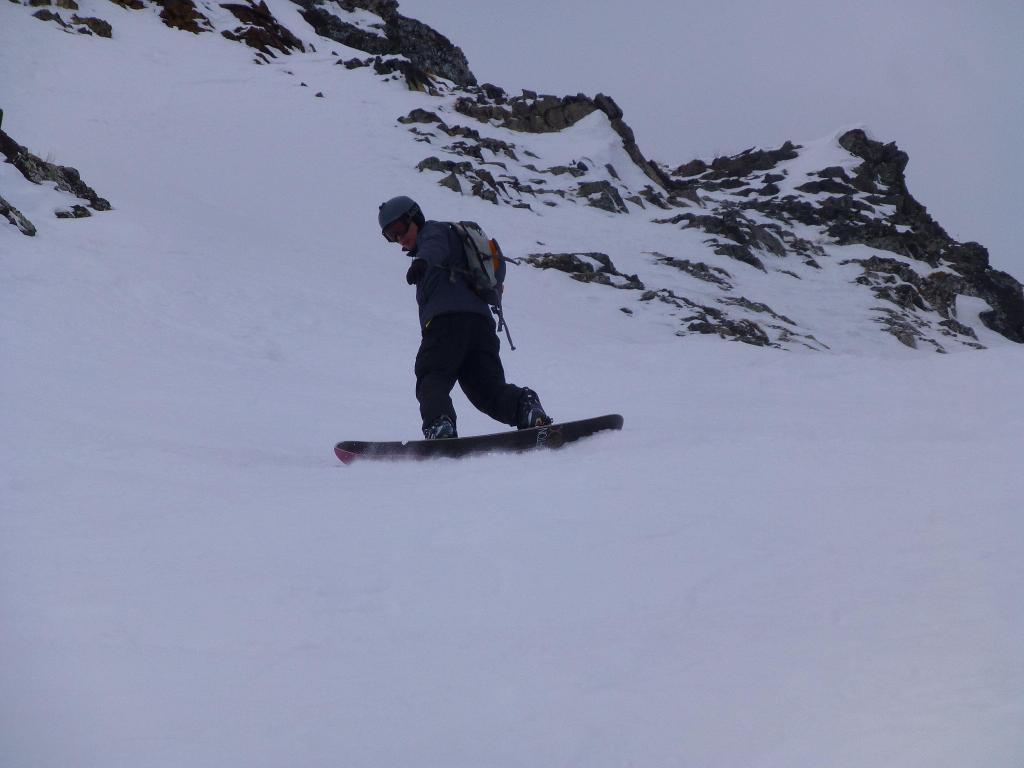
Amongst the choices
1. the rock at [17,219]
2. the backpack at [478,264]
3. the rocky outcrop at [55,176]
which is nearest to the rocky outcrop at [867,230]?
the rocky outcrop at [55,176]

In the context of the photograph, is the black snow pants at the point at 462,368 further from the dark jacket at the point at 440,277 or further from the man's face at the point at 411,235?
the man's face at the point at 411,235

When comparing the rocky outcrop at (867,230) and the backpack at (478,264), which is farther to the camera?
the rocky outcrop at (867,230)

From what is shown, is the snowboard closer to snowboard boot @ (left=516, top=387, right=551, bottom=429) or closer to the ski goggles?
snowboard boot @ (left=516, top=387, right=551, bottom=429)

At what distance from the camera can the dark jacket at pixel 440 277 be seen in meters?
4.82

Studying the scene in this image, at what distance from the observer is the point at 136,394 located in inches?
220

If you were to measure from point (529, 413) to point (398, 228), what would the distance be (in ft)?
4.41

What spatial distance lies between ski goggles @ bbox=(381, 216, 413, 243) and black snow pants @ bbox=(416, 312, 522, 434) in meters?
0.55

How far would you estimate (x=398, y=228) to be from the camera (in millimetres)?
4906

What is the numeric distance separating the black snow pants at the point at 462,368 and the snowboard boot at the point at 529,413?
0.18 feet

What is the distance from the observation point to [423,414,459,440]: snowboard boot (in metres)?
4.44

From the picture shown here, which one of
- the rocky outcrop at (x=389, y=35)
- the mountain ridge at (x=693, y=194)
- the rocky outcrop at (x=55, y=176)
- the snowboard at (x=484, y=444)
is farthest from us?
the rocky outcrop at (x=389, y=35)

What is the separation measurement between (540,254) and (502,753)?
53.8 feet

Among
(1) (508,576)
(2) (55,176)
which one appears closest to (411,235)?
(1) (508,576)

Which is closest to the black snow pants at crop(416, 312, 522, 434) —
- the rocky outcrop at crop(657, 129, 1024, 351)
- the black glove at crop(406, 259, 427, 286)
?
the black glove at crop(406, 259, 427, 286)
